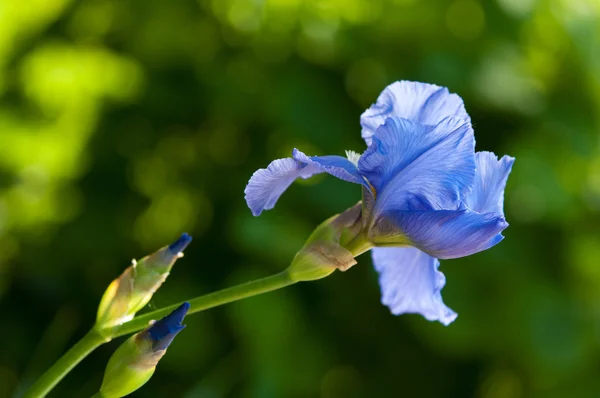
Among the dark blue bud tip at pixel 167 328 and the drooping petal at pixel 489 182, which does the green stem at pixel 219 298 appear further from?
the drooping petal at pixel 489 182

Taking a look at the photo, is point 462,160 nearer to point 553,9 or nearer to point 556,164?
point 556,164

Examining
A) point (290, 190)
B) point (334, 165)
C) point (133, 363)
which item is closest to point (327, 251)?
point (334, 165)

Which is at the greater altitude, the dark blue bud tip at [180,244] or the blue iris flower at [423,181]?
the blue iris flower at [423,181]

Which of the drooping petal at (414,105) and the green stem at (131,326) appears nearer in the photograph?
the green stem at (131,326)

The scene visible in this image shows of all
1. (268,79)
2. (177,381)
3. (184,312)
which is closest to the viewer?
(184,312)

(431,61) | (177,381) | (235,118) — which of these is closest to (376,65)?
(431,61)

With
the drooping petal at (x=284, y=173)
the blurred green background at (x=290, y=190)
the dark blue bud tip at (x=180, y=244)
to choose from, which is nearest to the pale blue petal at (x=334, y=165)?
the drooping petal at (x=284, y=173)

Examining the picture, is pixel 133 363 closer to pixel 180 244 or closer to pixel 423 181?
pixel 180 244

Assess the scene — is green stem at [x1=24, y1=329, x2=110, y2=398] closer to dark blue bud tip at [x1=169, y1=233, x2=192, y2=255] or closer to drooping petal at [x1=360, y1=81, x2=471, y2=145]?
dark blue bud tip at [x1=169, y1=233, x2=192, y2=255]
